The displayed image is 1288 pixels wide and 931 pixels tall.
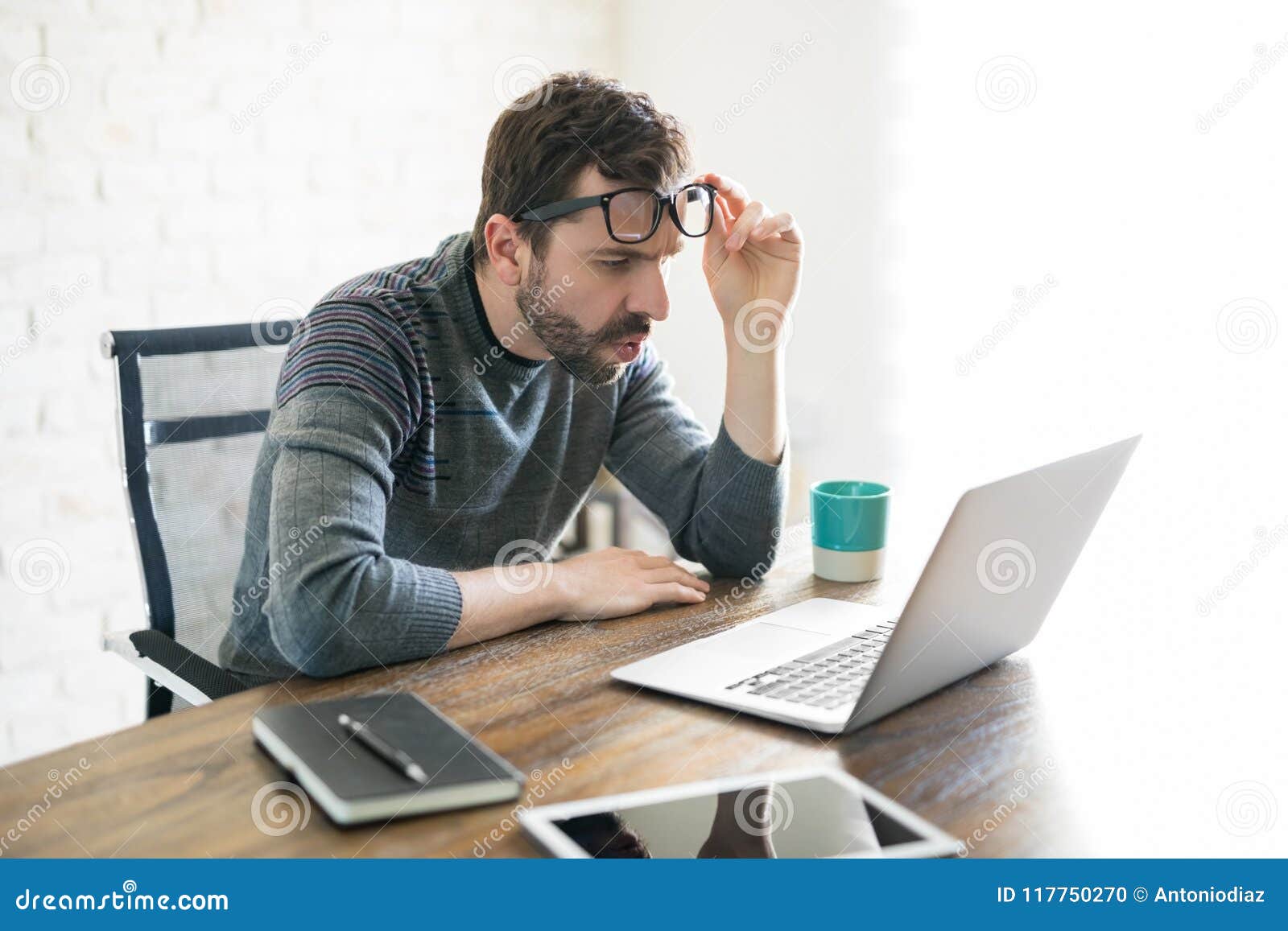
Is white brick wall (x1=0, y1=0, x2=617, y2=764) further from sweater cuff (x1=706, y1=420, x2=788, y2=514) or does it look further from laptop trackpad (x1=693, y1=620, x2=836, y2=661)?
laptop trackpad (x1=693, y1=620, x2=836, y2=661)

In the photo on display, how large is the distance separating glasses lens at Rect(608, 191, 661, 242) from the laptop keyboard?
0.53 metres

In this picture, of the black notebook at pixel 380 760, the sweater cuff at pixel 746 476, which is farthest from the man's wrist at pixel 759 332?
the black notebook at pixel 380 760

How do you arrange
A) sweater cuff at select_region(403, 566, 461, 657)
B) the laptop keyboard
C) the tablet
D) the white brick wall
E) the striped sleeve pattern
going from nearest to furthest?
the tablet < the laptop keyboard < sweater cuff at select_region(403, 566, 461, 657) < the striped sleeve pattern < the white brick wall

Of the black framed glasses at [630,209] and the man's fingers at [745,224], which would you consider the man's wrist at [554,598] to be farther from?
the man's fingers at [745,224]

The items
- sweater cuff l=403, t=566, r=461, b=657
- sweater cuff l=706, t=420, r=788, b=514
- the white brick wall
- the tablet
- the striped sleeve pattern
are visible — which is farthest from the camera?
the white brick wall

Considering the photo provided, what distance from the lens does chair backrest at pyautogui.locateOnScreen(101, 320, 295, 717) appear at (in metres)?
1.41

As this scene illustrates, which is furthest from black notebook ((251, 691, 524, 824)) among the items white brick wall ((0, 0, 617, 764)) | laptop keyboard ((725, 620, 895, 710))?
white brick wall ((0, 0, 617, 764))

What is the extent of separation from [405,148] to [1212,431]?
1.78m

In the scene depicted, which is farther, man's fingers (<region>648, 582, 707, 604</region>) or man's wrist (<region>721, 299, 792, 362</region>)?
man's wrist (<region>721, 299, 792, 362</region>)

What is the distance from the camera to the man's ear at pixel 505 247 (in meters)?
1.39

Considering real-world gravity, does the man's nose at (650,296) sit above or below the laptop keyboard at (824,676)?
above

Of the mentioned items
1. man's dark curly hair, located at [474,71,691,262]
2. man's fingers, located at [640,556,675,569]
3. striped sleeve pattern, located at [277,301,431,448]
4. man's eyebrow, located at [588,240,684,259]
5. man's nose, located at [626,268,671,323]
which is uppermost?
man's dark curly hair, located at [474,71,691,262]

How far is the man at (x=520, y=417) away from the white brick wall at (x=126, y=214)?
2.98 ft
